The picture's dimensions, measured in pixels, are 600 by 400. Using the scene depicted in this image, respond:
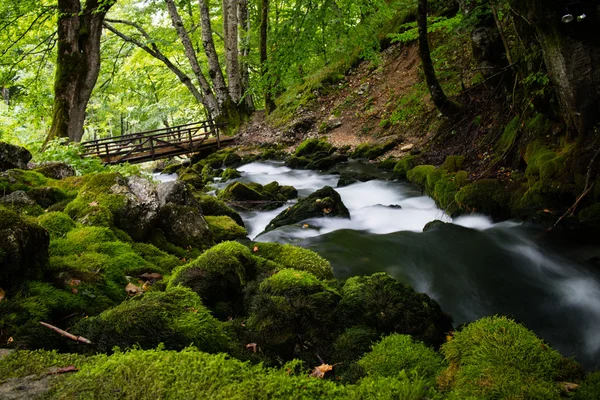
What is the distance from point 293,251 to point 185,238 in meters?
1.56

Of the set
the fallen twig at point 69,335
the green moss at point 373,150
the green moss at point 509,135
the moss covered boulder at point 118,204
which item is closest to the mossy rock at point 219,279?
the fallen twig at point 69,335

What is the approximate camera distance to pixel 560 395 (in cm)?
188

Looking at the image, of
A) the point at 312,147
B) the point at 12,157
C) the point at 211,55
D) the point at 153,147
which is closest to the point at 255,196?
the point at 12,157

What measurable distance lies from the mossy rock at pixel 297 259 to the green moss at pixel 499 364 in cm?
168

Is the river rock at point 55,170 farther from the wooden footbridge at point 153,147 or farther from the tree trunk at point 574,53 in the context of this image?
the wooden footbridge at point 153,147

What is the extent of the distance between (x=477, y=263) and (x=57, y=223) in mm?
5504

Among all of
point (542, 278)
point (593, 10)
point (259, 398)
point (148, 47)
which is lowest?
point (542, 278)

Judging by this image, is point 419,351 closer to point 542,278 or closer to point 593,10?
point 542,278

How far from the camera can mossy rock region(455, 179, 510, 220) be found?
271 inches

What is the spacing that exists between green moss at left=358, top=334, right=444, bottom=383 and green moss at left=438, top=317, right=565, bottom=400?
95 mm

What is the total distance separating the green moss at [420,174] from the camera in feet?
31.0

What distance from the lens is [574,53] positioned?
5.48 metres

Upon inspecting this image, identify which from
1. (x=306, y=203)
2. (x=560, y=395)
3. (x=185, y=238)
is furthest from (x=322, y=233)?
(x=560, y=395)

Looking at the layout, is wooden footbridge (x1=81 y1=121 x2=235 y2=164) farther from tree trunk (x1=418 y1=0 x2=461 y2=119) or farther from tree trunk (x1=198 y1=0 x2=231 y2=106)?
tree trunk (x1=418 y1=0 x2=461 y2=119)
